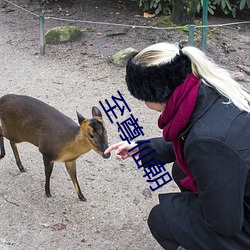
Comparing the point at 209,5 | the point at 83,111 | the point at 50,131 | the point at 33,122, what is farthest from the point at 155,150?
the point at 209,5

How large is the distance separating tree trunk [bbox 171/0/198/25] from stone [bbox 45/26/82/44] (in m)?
1.38

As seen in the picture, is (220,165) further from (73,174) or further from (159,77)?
(73,174)

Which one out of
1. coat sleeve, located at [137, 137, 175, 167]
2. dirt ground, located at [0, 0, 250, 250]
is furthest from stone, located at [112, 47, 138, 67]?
coat sleeve, located at [137, 137, 175, 167]

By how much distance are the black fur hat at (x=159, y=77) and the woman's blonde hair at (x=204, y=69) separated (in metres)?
0.02

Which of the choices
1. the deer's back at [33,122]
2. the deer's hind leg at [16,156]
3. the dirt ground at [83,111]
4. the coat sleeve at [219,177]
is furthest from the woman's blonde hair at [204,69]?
the deer's hind leg at [16,156]

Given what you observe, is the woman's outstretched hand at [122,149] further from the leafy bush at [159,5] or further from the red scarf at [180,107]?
the leafy bush at [159,5]

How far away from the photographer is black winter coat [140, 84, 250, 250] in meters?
1.92

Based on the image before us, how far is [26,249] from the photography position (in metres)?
2.97

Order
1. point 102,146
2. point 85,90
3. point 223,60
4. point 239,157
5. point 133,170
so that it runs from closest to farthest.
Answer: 1. point 239,157
2. point 102,146
3. point 133,170
4. point 85,90
5. point 223,60

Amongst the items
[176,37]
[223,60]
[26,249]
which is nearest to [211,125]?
[26,249]

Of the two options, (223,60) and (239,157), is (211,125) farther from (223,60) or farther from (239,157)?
(223,60)

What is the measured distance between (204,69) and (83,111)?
9.32 feet

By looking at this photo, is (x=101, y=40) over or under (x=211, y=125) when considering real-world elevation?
under

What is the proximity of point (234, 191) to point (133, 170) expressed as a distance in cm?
190
